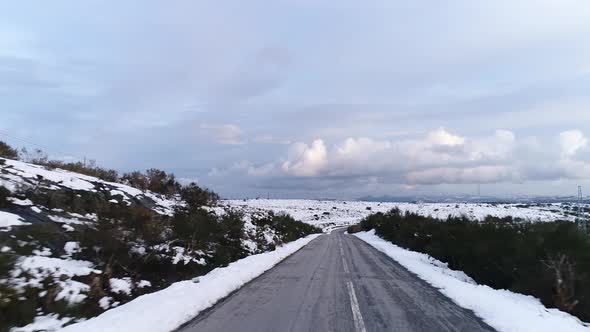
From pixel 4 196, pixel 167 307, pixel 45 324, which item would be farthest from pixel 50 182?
pixel 45 324

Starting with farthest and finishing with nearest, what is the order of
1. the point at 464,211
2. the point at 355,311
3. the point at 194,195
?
the point at 464,211, the point at 194,195, the point at 355,311

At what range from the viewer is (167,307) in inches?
349

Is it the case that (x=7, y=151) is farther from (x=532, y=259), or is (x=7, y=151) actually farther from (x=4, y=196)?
(x=532, y=259)

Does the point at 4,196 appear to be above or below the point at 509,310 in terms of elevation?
above

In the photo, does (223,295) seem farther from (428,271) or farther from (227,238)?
(227,238)

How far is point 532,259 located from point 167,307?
10.3 m

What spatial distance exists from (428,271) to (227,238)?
34.5ft

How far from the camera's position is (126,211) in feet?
42.5

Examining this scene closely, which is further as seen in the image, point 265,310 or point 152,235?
point 152,235

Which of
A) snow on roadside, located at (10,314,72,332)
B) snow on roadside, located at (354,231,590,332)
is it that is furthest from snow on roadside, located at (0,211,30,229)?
snow on roadside, located at (354,231,590,332)

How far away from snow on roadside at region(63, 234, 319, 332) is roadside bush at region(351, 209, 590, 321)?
27.9 ft

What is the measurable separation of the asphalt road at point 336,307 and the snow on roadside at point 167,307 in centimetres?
31

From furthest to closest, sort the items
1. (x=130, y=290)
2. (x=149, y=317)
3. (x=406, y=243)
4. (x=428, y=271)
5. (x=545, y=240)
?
(x=406, y=243) → (x=428, y=271) → (x=545, y=240) → (x=130, y=290) → (x=149, y=317)

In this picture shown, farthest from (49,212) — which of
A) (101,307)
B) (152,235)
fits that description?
(101,307)
